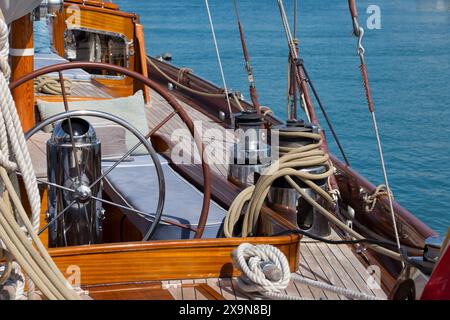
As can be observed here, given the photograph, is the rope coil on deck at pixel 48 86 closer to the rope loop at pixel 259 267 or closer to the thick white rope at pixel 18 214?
the rope loop at pixel 259 267

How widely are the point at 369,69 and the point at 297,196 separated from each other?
15.9 meters

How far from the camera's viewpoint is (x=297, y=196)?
2553 mm

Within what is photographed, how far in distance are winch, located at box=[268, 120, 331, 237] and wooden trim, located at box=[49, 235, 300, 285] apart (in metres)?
0.41

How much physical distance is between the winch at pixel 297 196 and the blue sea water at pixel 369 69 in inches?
253

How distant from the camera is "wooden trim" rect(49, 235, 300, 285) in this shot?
203 cm

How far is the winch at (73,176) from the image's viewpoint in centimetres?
221

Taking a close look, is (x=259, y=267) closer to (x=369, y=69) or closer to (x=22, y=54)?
(x=22, y=54)

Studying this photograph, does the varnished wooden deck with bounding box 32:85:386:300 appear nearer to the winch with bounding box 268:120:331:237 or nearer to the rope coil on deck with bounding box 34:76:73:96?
the winch with bounding box 268:120:331:237

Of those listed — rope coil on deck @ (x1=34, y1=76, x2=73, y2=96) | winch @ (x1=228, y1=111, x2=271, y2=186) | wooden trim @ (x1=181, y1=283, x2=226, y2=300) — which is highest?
rope coil on deck @ (x1=34, y1=76, x2=73, y2=96)

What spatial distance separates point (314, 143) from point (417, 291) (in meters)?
0.99

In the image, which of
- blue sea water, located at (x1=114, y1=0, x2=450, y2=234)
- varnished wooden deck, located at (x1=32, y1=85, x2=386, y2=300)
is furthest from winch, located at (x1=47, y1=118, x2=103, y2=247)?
blue sea water, located at (x1=114, y1=0, x2=450, y2=234)

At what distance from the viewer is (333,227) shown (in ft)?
9.30
